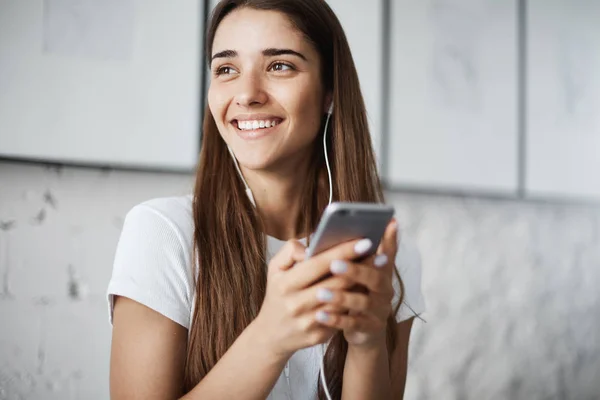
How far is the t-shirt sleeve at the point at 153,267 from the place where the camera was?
2.73ft

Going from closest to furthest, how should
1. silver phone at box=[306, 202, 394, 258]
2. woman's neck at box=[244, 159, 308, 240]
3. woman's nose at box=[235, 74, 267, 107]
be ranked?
silver phone at box=[306, 202, 394, 258] < woman's nose at box=[235, 74, 267, 107] < woman's neck at box=[244, 159, 308, 240]

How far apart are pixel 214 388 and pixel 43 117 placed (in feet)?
2.27

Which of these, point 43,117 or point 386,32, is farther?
point 386,32

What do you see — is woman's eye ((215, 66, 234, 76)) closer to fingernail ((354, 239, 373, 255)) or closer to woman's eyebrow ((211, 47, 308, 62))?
woman's eyebrow ((211, 47, 308, 62))

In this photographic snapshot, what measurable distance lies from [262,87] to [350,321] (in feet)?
1.44

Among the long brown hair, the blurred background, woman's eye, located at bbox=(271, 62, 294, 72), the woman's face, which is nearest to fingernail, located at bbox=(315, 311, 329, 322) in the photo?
the long brown hair

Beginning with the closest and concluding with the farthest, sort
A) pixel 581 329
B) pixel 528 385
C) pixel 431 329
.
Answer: pixel 431 329
pixel 528 385
pixel 581 329

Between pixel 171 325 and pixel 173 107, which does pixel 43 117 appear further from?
pixel 171 325

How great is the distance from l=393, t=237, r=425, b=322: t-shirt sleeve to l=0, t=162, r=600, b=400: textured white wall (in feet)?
1.44

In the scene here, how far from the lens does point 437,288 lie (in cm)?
171

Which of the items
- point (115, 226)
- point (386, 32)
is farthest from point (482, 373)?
point (115, 226)

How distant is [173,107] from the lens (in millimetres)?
1279

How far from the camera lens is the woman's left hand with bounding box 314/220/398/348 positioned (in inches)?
26.1

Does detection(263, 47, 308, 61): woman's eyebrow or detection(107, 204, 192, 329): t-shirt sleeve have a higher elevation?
detection(263, 47, 308, 61): woman's eyebrow
